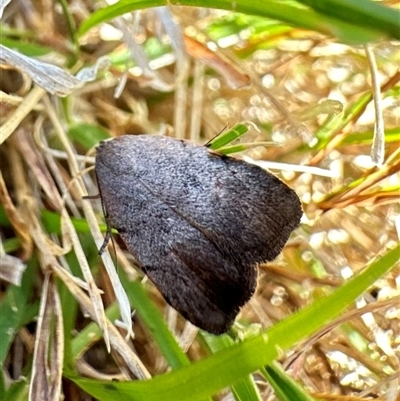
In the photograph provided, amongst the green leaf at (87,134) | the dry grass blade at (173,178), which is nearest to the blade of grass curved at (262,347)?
the dry grass blade at (173,178)

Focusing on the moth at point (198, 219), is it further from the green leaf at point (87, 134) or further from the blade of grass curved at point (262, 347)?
the green leaf at point (87, 134)

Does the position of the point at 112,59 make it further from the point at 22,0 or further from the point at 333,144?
the point at 333,144

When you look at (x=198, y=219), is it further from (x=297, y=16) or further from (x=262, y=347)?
(x=297, y=16)

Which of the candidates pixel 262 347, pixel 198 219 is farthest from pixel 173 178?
pixel 262 347

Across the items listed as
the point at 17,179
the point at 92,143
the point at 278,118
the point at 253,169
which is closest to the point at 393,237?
the point at 278,118

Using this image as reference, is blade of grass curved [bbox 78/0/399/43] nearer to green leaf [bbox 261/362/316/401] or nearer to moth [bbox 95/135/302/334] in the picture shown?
moth [bbox 95/135/302/334]

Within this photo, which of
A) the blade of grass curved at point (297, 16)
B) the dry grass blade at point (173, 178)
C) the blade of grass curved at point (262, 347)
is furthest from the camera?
the dry grass blade at point (173, 178)
